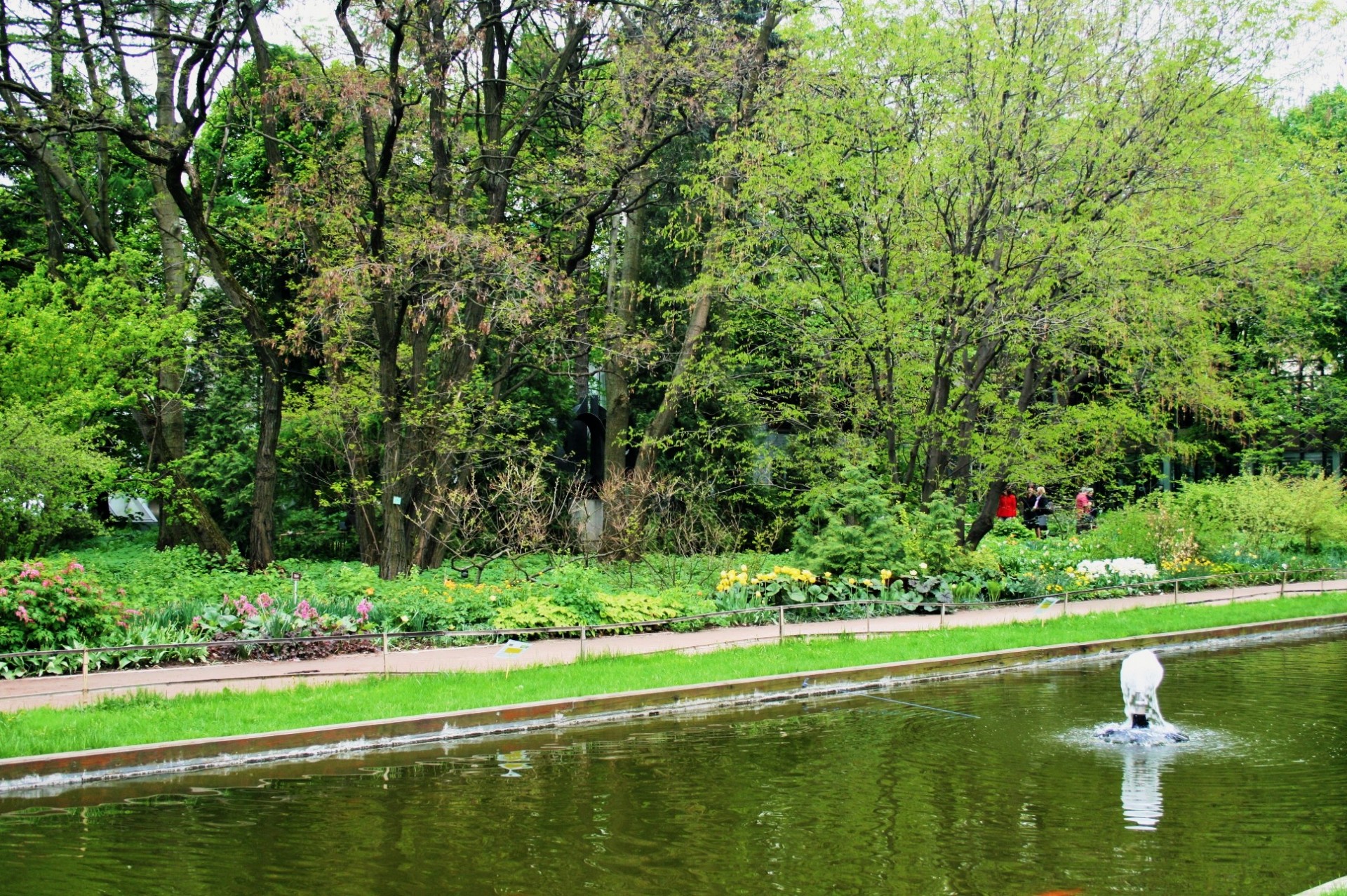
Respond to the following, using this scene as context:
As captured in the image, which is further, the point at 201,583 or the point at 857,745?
the point at 201,583

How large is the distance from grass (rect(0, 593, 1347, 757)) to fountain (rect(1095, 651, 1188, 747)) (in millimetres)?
3769

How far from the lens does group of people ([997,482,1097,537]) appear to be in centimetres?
3106

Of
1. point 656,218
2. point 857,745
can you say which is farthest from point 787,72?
point 857,745

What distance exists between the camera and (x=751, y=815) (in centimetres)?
845

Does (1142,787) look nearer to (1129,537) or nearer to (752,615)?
(752,615)

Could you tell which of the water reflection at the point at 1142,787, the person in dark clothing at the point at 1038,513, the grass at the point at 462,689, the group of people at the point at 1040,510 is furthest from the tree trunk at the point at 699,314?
the water reflection at the point at 1142,787

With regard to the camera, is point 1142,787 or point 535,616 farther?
point 535,616

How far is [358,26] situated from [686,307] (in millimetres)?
10344

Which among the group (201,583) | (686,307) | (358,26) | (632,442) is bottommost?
(201,583)

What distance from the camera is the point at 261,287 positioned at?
102 feet

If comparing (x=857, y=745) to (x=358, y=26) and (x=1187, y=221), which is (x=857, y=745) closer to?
(x=1187, y=221)

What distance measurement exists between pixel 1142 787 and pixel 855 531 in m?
10.7

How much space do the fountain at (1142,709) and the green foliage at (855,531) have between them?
8525 millimetres

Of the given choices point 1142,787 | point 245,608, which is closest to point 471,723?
point 245,608
